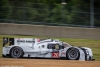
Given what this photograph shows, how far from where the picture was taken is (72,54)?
15.2 metres

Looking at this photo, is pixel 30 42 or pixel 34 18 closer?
pixel 30 42

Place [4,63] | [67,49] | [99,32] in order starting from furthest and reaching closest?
1. [99,32]
2. [67,49]
3. [4,63]

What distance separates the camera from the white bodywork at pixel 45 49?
15.1 metres

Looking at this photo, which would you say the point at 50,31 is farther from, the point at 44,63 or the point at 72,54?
the point at 44,63

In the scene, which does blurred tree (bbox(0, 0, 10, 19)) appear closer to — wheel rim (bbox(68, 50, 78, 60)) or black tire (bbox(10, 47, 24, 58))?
black tire (bbox(10, 47, 24, 58))

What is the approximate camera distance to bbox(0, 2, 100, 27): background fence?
25.6 metres

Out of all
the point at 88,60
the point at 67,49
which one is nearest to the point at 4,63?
the point at 67,49

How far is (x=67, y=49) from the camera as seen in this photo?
1504 cm

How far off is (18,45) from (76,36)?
9824mm

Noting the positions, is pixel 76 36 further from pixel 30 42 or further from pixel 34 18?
pixel 30 42

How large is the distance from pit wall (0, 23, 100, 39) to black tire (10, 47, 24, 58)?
9473 millimetres

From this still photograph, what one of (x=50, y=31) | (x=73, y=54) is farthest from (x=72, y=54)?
(x=50, y=31)

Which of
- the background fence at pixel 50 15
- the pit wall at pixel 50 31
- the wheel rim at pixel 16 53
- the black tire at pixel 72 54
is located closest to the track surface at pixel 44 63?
the black tire at pixel 72 54

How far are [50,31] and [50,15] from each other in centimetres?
180
